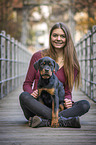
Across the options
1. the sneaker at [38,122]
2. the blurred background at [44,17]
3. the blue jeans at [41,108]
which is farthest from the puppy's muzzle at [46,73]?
the blurred background at [44,17]

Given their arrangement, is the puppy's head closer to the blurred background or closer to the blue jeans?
the blue jeans

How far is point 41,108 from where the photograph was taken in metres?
3.41

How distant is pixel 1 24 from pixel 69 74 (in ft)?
43.9

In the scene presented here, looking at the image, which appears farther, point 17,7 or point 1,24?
point 17,7

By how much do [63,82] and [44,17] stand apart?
2138cm

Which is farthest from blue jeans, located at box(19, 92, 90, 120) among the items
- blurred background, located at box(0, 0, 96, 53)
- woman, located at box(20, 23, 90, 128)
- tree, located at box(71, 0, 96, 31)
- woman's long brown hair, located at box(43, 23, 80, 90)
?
blurred background, located at box(0, 0, 96, 53)

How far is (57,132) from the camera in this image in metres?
3.13

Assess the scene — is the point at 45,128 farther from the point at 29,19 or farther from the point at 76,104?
the point at 29,19

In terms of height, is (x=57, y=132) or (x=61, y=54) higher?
(x=61, y=54)

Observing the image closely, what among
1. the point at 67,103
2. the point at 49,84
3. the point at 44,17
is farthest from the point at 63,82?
the point at 44,17

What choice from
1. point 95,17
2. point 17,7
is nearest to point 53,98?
point 95,17

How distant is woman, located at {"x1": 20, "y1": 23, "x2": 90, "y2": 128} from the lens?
3.41 metres

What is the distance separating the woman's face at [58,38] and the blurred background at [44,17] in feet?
60.8

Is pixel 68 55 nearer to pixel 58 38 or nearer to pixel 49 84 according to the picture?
pixel 58 38
